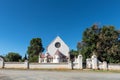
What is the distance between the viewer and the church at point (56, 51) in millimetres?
65556

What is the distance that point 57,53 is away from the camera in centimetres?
6419

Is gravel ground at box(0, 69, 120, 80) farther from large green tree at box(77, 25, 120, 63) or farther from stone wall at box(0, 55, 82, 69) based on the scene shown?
large green tree at box(77, 25, 120, 63)

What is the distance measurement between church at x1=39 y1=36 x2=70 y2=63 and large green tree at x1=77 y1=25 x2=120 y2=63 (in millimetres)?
16068

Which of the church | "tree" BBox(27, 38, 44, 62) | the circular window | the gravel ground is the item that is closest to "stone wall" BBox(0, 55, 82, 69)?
the gravel ground

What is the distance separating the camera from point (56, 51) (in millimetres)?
66125

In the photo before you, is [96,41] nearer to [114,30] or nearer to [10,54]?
[114,30]

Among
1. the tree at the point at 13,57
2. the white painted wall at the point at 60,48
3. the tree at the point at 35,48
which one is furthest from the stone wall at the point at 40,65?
the tree at the point at 13,57

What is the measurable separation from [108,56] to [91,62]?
693 cm

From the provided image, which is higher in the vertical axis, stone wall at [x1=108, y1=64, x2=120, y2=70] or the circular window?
the circular window

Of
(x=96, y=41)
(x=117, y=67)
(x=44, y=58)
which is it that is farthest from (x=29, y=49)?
(x=117, y=67)

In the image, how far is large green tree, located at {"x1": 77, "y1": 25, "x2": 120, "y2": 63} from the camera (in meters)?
48.2

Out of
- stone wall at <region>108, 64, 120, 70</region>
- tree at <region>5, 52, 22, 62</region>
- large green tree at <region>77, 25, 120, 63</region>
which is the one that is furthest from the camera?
tree at <region>5, 52, 22, 62</region>

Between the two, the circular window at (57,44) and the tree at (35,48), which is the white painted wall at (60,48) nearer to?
the circular window at (57,44)

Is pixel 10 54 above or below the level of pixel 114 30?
below
